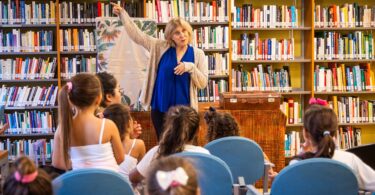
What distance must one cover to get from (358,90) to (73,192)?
521 cm

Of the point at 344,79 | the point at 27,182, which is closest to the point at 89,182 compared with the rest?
the point at 27,182

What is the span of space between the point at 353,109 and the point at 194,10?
7.19 feet

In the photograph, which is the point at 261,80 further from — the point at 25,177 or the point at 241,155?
the point at 25,177

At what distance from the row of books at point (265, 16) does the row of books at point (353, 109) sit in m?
1.07

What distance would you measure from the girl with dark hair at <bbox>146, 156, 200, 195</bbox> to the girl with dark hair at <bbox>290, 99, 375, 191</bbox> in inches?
44.9

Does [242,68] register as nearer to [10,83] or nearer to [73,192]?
[10,83]

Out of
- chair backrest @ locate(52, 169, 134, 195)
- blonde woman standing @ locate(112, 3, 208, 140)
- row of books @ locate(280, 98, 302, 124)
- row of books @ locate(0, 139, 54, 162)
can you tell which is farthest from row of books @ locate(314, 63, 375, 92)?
chair backrest @ locate(52, 169, 134, 195)

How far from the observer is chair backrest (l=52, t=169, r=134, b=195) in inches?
93.8

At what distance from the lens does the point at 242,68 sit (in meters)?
7.10

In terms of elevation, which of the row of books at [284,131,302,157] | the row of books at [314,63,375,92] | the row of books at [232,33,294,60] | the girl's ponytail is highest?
the row of books at [232,33,294,60]

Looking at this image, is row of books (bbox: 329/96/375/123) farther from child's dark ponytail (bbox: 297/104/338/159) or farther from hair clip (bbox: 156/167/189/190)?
hair clip (bbox: 156/167/189/190)

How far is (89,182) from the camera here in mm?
2402

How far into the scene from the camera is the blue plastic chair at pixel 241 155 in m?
3.61

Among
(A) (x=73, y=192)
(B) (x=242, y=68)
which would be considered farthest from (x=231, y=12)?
(A) (x=73, y=192)
